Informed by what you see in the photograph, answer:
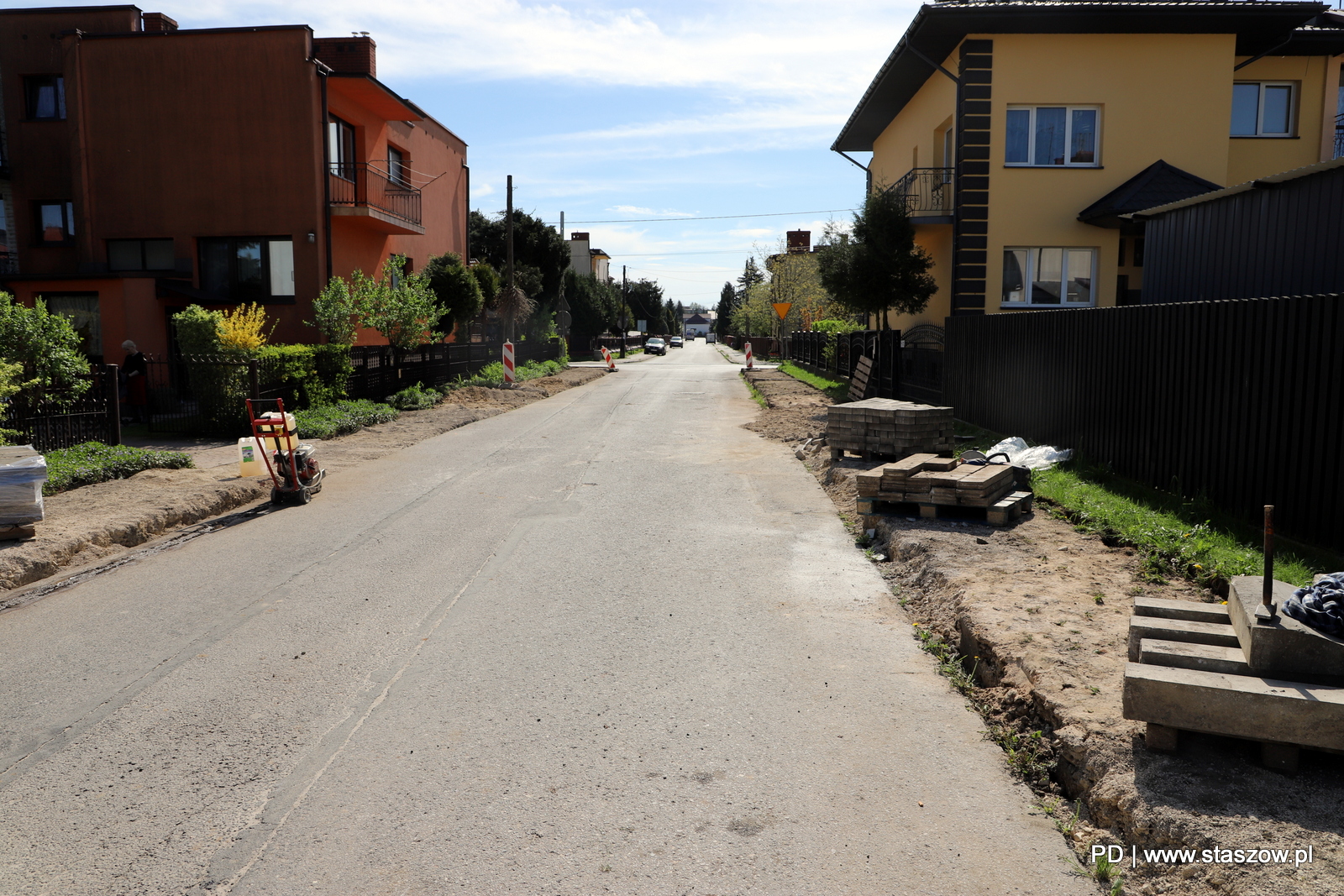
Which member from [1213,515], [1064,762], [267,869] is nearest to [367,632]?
[267,869]

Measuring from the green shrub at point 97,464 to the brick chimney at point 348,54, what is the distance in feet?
58.7

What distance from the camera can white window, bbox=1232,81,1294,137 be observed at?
70.9 ft

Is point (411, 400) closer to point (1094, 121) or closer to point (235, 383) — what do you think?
point (235, 383)

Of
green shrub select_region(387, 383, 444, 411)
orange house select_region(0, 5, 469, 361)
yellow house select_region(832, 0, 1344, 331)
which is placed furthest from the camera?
orange house select_region(0, 5, 469, 361)

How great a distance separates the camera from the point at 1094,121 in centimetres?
2045

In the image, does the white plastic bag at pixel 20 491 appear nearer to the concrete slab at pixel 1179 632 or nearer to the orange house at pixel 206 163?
the concrete slab at pixel 1179 632

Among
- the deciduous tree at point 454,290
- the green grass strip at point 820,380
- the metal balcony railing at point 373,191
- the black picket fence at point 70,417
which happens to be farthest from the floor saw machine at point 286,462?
the deciduous tree at point 454,290

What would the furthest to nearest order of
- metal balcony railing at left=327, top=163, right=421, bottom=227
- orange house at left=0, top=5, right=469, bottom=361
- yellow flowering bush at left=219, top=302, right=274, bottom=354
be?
metal balcony railing at left=327, top=163, right=421, bottom=227
orange house at left=0, top=5, right=469, bottom=361
yellow flowering bush at left=219, top=302, right=274, bottom=354

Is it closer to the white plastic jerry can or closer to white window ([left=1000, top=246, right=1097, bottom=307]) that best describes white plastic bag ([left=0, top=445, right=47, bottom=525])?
the white plastic jerry can

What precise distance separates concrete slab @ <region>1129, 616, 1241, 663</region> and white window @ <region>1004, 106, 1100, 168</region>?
Result: 18.3 m

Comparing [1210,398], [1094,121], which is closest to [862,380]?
[1094,121]

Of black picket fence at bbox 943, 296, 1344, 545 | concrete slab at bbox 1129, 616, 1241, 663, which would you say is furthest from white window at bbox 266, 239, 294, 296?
concrete slab at bbox 1129, 616, 1241, 663

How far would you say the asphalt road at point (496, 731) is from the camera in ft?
10.8

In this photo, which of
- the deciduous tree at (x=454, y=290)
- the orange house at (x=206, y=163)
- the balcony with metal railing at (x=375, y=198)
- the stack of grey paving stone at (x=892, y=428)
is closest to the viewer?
the stack of grey paving stone at (x=892, y=428)
